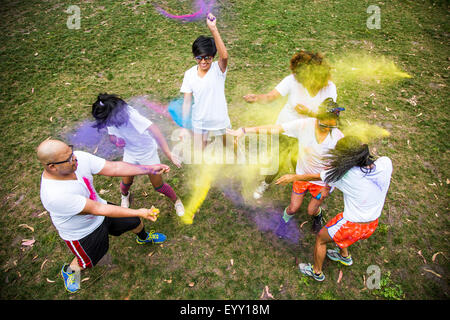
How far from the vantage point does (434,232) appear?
431 cm

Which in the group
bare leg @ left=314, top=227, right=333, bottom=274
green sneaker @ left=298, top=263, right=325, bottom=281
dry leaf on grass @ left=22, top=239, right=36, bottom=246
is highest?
bare leg @ left=314, top=227, right=333, bottom=274

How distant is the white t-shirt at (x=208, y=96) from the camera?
12.5 ft

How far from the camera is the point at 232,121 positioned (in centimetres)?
623

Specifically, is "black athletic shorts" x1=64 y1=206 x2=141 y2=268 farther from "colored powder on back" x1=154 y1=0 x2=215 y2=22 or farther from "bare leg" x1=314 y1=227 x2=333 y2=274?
"colored powder on back" x1=154 y1=0 x2=215 y2=22

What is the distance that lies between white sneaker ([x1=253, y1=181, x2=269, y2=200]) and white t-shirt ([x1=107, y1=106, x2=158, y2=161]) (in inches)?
84.9

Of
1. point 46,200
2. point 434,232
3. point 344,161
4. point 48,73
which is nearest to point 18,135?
point 48,73

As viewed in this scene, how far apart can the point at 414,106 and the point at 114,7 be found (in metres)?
11.5

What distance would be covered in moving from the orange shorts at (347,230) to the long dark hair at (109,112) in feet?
10.3

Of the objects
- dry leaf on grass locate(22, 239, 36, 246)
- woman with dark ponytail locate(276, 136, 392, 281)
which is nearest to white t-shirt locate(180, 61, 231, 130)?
woman with dark ponytail locate(276, 136, 392, 281)

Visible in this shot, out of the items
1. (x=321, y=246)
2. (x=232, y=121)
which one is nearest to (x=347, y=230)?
(x=321, y=246)

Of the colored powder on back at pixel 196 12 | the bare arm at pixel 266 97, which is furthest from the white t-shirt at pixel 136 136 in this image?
the colored powder on back at pixel 196 12

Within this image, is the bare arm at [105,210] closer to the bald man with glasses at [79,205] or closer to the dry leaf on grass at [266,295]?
the bald man with glasses at [79,205]

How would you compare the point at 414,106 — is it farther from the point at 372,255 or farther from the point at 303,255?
the point at 303,255

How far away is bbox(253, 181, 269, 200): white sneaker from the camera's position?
4.78 m
